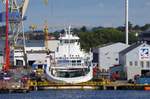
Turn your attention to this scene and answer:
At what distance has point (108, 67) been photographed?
12962 centimetres

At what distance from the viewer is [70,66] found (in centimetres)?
9838

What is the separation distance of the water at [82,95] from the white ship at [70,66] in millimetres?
4541

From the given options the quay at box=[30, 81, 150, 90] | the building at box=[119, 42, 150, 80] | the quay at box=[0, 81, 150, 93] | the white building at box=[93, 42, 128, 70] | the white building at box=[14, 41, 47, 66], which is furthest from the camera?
the white building at box=[14, 41, 47, 66]

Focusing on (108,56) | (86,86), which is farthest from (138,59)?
(86,86)

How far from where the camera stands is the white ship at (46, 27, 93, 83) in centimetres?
9757

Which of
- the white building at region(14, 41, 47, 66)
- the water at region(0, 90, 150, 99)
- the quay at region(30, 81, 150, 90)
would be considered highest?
the white building at region(14, 41, 47, 66)

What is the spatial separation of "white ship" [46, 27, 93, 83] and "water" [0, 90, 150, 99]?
454 centimetres

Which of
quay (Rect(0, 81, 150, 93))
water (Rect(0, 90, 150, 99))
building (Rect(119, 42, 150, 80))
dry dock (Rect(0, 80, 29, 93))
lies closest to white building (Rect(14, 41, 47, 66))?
building (Rect(119, 42, 150, 80))

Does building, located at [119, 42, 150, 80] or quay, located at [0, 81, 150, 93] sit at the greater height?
building, located at [119, 42, 150, 80]

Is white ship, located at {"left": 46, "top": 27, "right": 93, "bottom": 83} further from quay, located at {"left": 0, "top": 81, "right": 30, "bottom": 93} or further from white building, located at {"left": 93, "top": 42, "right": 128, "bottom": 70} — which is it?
white building, located at {"left": 93, "top": 42, "right": 128, "bottom": 70}

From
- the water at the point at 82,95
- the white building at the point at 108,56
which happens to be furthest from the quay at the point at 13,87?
the white building at the point at 108,56

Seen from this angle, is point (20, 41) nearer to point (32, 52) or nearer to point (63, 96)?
point (32, 52)

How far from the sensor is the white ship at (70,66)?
97575 mm

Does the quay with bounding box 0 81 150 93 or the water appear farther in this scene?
the quay with bounding box 0 81 150 93
